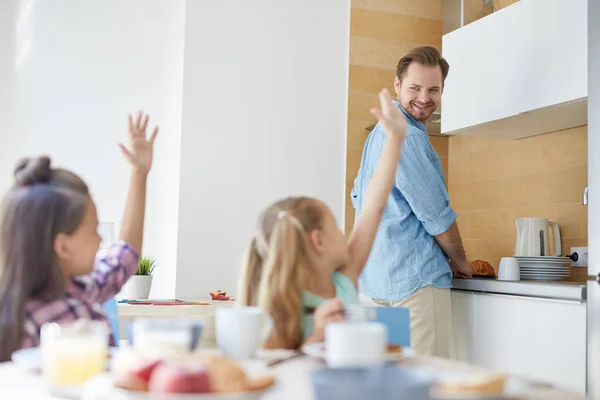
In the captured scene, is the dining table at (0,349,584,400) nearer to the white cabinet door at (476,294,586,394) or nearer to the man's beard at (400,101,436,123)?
the white cabinet door at (476,294,586,394)

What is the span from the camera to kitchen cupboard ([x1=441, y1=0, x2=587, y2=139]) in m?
2.21

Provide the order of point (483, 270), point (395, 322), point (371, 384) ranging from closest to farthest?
point (371, 384), point (395, 322), point (483, 270)

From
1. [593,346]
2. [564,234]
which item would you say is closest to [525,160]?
[564,234]

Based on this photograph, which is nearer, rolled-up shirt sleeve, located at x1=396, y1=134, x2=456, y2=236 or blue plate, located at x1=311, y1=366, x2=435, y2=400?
blue plate, located at x1=311, y1=366, x2=435, y2=400

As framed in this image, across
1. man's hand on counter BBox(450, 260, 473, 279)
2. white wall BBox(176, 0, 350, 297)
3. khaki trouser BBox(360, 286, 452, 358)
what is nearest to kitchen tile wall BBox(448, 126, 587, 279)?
man's hand on counter BBox(450, 260, 473, 279)

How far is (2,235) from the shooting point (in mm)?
1268

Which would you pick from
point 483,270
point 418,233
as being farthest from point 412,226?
point 483,270

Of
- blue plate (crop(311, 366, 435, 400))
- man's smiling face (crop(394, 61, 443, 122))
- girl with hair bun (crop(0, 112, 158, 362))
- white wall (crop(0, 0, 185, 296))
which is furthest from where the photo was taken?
white wall (crop(0, 0, 185, 296))

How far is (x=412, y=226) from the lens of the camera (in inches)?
86.7

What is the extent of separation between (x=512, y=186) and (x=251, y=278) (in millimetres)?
1851

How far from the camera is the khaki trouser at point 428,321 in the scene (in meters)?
2.13

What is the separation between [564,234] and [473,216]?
626mm

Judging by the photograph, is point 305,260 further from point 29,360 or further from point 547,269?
point 547,269

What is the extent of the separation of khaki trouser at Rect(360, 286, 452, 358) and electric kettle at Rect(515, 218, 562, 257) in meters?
0.54
